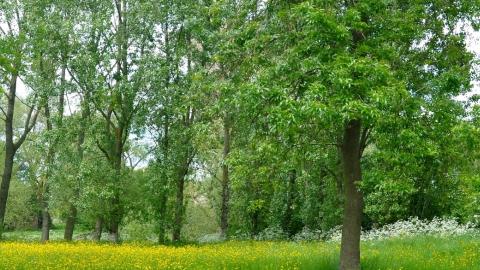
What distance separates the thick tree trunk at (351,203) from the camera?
1296 centimetres

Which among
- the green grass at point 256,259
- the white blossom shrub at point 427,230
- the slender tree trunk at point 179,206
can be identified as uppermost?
the slender tree trunk at point 179,206

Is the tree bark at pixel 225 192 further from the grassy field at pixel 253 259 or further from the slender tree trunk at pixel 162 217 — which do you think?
the grassy field at pixel 253 259

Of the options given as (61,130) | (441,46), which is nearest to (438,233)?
(441,46)

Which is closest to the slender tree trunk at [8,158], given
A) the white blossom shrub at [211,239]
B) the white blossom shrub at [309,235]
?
the white blossom shrub at [211,239]

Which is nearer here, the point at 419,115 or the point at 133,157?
the point at 419,115

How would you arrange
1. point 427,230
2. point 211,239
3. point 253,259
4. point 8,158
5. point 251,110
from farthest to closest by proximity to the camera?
point 211,239 < point 8,158 < point 427,230 < point 253,259 < point 251,110

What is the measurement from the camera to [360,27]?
11.2 m

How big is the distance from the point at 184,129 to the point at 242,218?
837cm

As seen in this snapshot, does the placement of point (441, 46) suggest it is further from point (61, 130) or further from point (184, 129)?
point (61, 130)

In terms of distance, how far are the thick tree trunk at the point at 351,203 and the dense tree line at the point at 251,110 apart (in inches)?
1.4

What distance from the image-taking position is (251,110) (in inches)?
457

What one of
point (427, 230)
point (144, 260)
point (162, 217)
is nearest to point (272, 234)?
point (162, 217)

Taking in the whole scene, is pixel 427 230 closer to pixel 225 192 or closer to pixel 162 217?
pixel 225 192

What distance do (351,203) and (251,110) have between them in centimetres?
373
